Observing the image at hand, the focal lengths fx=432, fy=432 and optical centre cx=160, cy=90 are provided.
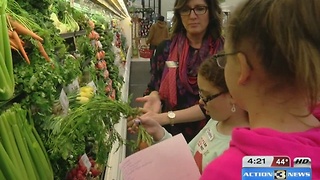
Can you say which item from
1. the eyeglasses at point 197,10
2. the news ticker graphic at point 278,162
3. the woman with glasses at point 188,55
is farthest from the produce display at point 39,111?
the news ticker graphic at point 278,162

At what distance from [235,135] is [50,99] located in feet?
3.19

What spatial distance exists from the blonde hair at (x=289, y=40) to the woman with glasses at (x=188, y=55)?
5.02ft

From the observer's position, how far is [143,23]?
17109mm

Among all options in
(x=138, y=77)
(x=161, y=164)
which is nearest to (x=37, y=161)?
(x=161, y=164)

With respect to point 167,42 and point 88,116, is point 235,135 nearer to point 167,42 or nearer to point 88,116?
point 88,116

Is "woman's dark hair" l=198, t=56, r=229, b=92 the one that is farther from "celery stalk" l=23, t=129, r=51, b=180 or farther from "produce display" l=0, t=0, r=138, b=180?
"celery stalk" l=23, t=129, r=51, b=180

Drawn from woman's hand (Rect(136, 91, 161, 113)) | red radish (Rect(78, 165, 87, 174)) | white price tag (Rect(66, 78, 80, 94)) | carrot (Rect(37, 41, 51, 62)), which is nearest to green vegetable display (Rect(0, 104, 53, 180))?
red radish (Rect(78, 165, 87, 174))

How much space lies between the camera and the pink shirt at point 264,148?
80 centimetres

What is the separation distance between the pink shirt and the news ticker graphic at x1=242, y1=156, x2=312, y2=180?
2cm

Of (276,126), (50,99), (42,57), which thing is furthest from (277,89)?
(42,57)

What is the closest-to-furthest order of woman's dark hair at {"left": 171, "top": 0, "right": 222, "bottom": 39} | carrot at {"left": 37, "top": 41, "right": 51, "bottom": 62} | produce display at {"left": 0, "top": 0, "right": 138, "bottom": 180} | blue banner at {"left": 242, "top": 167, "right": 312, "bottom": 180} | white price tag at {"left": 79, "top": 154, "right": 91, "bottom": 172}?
blue banner at {"left": 242, "top": 167, "right": 312, "bottom": 180}, produce display at {"left": 0, "top": 0, "right": 138, "bottom": 180}, carrot at {"left": 37, "top": 41, "right": 51, "bottom": 62}, white price tag at {"left": 79, "top": 154, "right": 91, "bottom": 172}, woman's dark hair at {"left": 171, "top": 0, "right": 222, "bottom": 39}

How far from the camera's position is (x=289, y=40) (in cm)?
79

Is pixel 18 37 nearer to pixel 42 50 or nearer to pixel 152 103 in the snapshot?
pixel 42 50

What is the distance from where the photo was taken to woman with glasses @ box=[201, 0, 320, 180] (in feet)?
2.60
